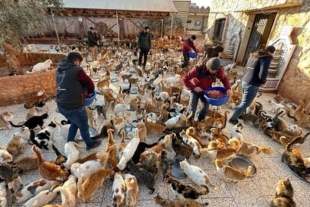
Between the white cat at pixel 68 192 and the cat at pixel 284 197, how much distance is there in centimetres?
261

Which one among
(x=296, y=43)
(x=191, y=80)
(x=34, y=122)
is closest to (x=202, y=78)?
(x=191, y=80)

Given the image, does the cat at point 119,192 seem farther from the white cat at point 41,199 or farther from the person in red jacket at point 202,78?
the person in red jacket at point 202,78

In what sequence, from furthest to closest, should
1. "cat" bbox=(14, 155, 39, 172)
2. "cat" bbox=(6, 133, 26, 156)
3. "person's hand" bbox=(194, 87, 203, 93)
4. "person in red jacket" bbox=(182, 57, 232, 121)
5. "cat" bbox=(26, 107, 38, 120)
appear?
"cat" bbox=(26, 107, 38, 120) → "person's hand" bbox=(194, 87, 203, 93) → "person in red jacket" bbox=(182, 57, 232, 121) → "cat" bbox=(6, 133, 26, 156) → "cat" bbox=(14, 155, 39, 172)

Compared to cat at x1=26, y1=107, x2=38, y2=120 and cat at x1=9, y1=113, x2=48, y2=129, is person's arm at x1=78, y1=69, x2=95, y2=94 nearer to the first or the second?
cat at x1=9, y1=113, x2=48, y2=129

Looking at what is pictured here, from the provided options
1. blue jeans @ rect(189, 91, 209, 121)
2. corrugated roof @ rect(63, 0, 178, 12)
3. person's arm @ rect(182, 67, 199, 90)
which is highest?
corrugated roof @ rect(63, 0, 178, 12)

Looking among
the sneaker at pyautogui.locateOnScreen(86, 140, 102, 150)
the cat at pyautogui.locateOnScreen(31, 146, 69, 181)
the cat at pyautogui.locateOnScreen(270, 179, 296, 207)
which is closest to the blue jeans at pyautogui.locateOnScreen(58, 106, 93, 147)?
the sneaker at pyautogui.locateOnScreen(86, 140, 102, 150)

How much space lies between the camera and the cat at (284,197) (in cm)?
230

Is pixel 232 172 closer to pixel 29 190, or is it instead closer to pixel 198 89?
pixel 198 89

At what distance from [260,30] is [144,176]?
8.96 m

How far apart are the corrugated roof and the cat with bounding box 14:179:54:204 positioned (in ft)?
34.8

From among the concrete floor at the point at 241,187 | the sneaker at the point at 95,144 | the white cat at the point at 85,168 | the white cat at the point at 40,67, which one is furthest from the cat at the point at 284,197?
the white cat at the point at 40,67

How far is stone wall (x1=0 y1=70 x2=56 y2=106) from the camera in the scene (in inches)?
176

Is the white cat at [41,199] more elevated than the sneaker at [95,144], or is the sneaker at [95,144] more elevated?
the white cat at [41,199]

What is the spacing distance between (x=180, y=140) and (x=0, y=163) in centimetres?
274
